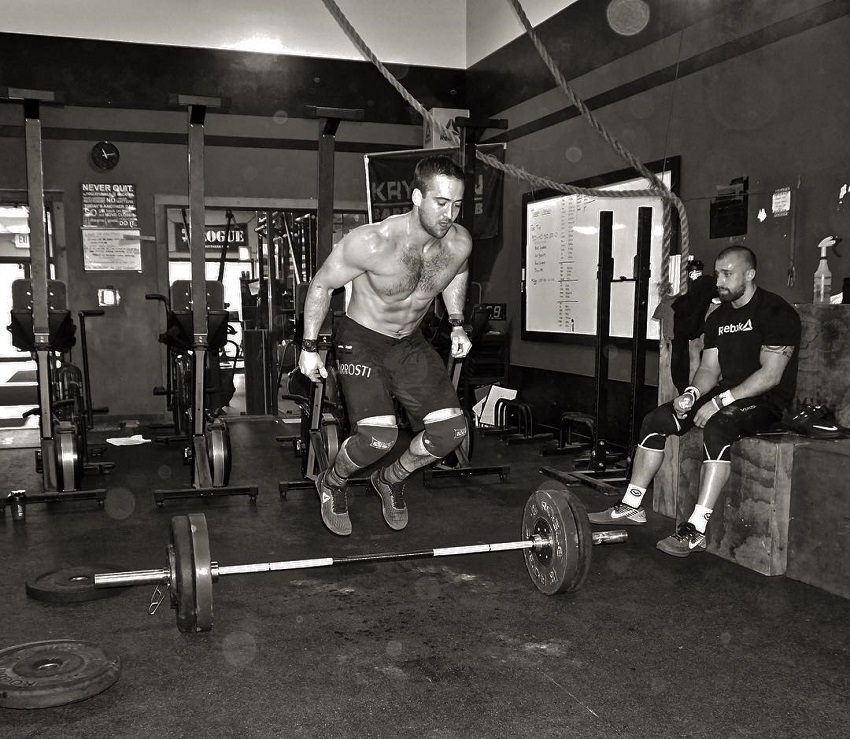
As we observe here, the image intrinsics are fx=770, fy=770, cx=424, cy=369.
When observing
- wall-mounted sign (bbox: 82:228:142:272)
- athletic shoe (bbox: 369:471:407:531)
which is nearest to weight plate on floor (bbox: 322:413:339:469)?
athletic shoe (bbox: 369:471:407:531)

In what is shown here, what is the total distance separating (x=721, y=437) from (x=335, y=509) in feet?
5.28

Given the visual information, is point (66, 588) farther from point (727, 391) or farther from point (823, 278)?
point (823, 278)

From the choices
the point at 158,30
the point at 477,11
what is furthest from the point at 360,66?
the point at 158,30

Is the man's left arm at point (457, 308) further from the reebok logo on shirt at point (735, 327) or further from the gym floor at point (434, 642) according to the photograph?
the reebok logo on shirt at point (735, 327)

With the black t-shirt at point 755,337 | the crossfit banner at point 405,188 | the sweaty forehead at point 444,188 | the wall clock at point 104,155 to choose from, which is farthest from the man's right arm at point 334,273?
the wall clock at point 104,155

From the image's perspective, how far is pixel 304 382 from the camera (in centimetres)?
508

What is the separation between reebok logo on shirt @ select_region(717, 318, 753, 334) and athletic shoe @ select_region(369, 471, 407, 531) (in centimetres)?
153

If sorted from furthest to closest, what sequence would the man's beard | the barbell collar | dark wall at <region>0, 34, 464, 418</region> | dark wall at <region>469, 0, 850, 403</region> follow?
dark wall at <region>0, 34, 464, 418</region>
dark wall at <region>469, 0, 850, 403</region>
the man's beard
the barbell collar

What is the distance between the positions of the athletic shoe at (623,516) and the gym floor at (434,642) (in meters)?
0.10

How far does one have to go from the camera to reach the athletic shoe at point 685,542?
3.09 metres

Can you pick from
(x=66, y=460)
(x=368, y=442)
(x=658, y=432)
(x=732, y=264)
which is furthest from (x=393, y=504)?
(x=66, y=460)

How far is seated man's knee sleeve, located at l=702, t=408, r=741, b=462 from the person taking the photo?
3.08m

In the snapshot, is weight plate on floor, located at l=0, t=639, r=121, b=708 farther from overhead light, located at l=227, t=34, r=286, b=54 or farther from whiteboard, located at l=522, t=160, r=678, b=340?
overhead light, located at l=227, t=34, r=286, b=54

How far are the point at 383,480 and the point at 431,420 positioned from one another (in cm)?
41
